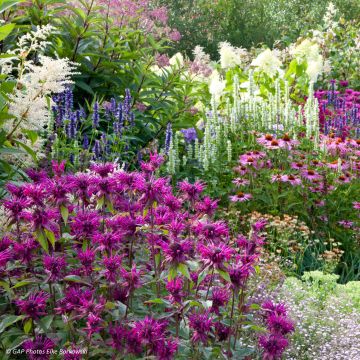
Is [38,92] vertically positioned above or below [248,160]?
above

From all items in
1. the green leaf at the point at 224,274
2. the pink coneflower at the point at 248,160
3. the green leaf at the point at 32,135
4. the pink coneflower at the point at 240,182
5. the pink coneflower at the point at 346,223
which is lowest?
the pink coneflower at the point at 346,223

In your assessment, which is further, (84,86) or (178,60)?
(178,60)

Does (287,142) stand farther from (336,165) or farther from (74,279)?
(74,279)

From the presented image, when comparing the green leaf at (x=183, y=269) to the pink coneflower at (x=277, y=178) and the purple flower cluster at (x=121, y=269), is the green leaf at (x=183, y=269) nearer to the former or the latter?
the purple flower cluster at (x=121, y=269)

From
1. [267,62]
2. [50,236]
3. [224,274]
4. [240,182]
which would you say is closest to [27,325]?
[50,236]

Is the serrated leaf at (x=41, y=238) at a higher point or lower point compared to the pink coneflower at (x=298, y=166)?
higher

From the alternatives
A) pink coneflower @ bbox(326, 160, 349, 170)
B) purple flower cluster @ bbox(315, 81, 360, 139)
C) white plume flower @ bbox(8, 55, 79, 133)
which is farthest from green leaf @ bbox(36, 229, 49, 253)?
purple flower cluster @ bbox(315, 81, 360, 139)

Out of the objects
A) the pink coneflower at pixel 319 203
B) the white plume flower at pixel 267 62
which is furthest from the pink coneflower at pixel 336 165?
the white plume flower at pixel 267 62

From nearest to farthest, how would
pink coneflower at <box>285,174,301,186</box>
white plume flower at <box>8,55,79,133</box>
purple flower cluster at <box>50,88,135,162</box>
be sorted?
white plume flower at <box>8,55,79,133</box> → purple flower cluster at <box>50,88,135,162</box> → pink coneflower at <box>285,174,301,186</box>

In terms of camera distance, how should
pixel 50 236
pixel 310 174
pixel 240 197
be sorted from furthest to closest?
1. pixel 310 174
2. pixel 240 197
3. pixel 50 236

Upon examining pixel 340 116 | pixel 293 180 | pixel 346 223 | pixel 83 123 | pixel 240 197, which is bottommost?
pixel 346 223

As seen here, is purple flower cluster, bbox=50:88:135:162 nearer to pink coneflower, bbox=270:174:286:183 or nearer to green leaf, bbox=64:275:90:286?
pink coneflower, bbox=270:174:286:183

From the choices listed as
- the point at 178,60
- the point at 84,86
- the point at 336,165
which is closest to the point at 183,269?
the point at 84,86

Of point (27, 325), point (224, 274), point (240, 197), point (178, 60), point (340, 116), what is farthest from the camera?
point (340, 116)
